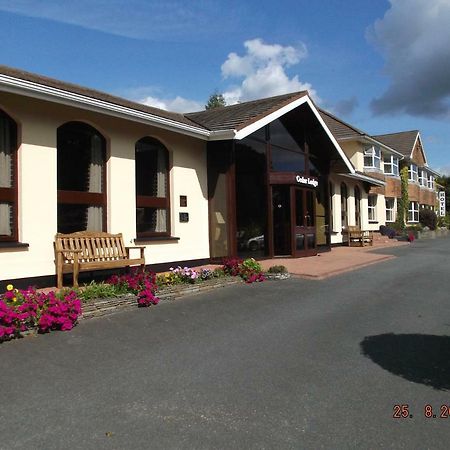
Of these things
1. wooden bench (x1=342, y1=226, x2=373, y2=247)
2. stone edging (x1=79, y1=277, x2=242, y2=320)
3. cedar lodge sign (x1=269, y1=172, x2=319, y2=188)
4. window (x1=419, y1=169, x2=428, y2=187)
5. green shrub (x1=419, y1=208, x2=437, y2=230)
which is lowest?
stone edging (x1=79, y1=277, x2=242, y2=320)

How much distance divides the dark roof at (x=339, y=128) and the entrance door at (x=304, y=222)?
11.3 metres

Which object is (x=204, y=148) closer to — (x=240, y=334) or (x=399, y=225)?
(x=240, y=334)

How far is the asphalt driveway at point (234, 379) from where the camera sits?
3.41 m

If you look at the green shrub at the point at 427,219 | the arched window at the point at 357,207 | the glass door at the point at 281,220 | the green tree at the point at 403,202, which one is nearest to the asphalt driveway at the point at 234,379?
the glass door at the point at 281,220

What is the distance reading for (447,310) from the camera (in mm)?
7691

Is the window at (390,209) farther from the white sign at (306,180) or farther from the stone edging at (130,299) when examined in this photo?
the stone edging at (130,299)

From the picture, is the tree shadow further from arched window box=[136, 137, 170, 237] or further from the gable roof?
the gable roof

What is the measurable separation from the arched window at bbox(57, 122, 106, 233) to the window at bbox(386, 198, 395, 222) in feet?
84.4

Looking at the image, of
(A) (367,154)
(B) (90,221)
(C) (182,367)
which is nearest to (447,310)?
(C) (182,367)

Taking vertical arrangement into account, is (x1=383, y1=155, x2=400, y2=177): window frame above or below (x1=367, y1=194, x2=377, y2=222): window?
above

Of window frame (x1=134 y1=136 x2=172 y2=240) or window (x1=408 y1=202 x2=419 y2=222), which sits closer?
window frame (x1=134 y1=136 x2=172 y2=240)

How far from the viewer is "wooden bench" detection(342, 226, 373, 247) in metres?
22.5

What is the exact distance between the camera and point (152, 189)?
11.6 metres

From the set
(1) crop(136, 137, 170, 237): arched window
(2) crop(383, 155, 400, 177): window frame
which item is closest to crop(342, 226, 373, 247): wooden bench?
(2) crop(383, 155, 400, 177): window frame
